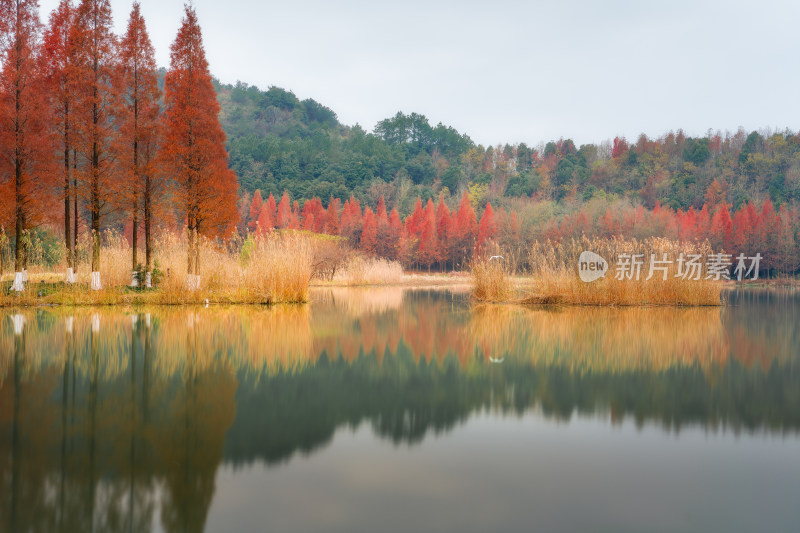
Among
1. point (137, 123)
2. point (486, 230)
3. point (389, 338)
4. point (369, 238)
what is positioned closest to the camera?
point (389, 338)

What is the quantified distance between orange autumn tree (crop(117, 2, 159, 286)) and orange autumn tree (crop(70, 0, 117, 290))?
0.32 m

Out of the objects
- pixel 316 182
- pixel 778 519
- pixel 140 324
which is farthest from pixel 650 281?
pixel 316 182

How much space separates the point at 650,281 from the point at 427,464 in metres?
12.1

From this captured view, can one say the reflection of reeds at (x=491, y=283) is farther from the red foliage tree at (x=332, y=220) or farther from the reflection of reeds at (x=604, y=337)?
the red foliage tree at (x=332, y=220)

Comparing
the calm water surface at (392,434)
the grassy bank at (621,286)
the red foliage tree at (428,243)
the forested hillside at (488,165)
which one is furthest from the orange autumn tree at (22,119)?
the forested hillside at (488,165)

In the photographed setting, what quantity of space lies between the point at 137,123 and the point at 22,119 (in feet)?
8.36

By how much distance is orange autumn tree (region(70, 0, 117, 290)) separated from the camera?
1398 cm

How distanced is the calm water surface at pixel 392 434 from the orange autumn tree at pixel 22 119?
730 centimetres

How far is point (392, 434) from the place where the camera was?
3793 mm

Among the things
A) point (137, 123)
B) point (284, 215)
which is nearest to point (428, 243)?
point (284, 215)

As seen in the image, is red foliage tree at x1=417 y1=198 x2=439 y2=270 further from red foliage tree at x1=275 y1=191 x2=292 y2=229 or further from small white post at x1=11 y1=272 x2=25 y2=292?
small white post at x1=11 y1=272 x2=25 y2=292

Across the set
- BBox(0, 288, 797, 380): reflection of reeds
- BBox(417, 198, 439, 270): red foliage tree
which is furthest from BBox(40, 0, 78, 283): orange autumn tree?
BBox(417, 198, 439, 270): red foliage tree

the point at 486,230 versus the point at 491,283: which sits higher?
the point at 486,230

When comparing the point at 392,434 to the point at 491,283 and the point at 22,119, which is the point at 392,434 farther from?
the point at 22,119
